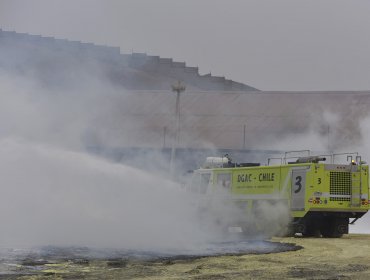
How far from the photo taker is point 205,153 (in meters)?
38.8

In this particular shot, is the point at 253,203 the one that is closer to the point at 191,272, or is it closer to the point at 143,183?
the point at 143,183

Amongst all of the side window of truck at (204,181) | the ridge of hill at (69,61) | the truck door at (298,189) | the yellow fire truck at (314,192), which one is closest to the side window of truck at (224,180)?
the side window of truck at (204,181)

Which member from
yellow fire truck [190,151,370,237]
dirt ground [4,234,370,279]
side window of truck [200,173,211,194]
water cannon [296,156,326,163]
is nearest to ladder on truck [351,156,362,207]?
yellow fire truck [190,151,370,237]

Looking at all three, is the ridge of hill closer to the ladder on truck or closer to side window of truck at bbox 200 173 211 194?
side window of truck at bbox 200 173 211 194

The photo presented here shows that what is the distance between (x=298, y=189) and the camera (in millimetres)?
20625

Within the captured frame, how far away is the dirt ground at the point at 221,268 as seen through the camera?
9.86m

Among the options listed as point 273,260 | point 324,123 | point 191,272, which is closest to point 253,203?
point 273,260

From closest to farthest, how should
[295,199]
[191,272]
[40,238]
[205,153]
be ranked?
[191,272], [40,238], [295,199], [205,153]

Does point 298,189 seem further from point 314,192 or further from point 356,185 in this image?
point 356,185

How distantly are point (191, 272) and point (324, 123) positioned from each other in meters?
32.2

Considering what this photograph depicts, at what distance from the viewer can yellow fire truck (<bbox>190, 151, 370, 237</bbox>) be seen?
20391mm

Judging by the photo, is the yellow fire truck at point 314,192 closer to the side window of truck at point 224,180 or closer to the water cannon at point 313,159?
the water cannon at point 313,159

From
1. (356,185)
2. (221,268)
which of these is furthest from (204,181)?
(221,268)

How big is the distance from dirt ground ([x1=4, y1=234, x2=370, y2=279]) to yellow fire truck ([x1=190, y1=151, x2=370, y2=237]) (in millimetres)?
6790
